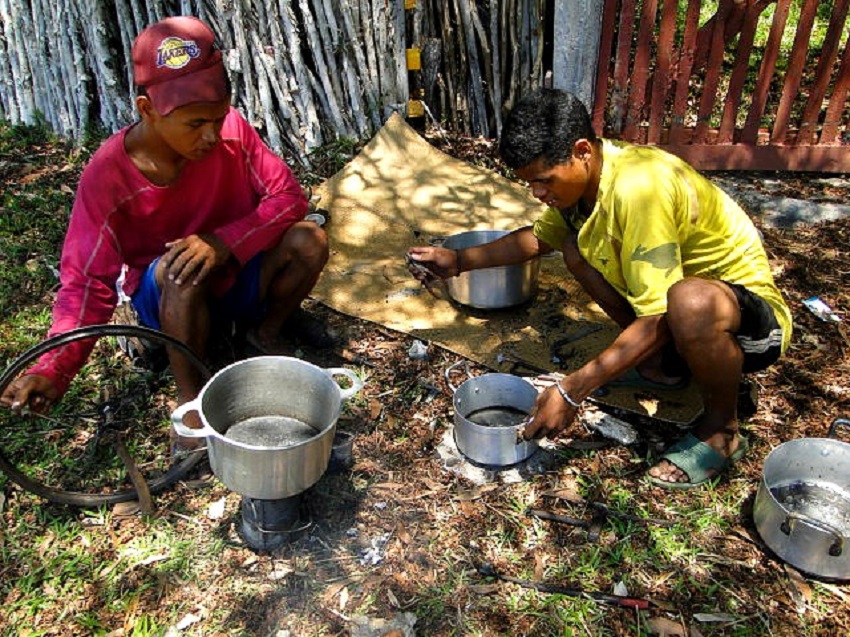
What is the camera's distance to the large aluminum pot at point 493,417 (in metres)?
2.69

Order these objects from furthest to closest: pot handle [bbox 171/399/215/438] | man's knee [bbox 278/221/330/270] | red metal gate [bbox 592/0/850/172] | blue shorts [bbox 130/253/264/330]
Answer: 1. red metal gate [bbox 592/0/850/172]
2. man's knee [bbox 278/221/330/270]
3. blue shorts [bbox 130/253/264/330]
4. pot handle [bbox 171/399/215/438]

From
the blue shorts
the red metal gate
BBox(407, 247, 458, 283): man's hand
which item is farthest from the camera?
the red metal gate

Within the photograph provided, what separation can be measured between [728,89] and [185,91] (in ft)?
11.3

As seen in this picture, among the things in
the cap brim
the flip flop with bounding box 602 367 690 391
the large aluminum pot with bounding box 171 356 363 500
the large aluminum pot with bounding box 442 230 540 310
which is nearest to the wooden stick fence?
the large aluminum pot with bounding box 442 230 540 310

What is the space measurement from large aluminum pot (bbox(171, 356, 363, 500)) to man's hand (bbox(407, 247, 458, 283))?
0.87 meters

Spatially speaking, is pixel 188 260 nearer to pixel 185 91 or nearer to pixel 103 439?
pixel 185 91

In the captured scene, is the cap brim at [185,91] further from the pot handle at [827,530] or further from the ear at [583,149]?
the pot handle at [827,530]

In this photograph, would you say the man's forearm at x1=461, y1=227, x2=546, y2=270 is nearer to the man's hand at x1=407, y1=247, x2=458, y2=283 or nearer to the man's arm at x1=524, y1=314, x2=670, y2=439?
the man's hand at x1=407, y1=247, x2=458, y2=283

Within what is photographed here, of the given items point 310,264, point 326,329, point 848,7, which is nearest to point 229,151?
point 310,264

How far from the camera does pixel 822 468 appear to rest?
262 cm

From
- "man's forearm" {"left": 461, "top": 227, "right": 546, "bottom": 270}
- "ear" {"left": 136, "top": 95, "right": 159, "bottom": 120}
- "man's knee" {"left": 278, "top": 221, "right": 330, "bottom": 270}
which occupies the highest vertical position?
"ear" {"left": 136, "top": 95, "right": 159, "bottom": 120}

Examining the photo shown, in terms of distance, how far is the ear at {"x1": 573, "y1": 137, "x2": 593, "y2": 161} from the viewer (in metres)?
2.46

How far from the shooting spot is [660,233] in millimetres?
2406

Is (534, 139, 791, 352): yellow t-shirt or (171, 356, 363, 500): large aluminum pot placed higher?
(534, 139, 791, 352): yellow t-shirt
